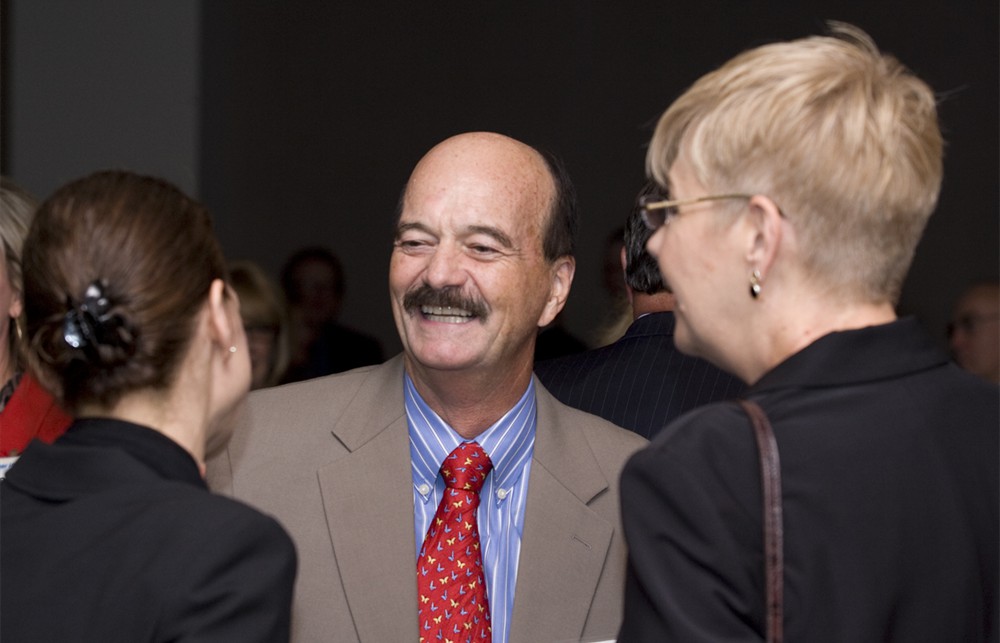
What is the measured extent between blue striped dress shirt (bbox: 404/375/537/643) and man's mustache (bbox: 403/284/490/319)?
17 centimetres

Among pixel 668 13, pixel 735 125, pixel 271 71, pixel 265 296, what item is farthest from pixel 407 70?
pixel 735 125

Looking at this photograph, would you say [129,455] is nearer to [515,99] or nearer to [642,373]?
[642,373]

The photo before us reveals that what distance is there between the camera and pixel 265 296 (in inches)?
190

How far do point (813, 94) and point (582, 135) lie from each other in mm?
6153

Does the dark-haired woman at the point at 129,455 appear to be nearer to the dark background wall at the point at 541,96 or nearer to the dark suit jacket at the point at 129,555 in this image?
the dark suit jacket at the point at 129,555

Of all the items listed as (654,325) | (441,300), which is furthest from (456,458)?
(654,325)

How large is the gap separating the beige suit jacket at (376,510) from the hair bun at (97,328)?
2.66ft

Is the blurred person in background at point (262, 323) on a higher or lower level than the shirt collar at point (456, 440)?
lower

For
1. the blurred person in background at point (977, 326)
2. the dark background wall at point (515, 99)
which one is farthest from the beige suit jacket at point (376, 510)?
the dark background wall at point (515, 99)

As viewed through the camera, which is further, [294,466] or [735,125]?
[294,466]

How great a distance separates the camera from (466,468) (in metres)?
2.36

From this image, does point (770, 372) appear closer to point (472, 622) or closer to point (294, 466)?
point (472, 622)

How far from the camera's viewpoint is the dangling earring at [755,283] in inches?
60.1

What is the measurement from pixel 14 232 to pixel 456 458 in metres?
0.97
